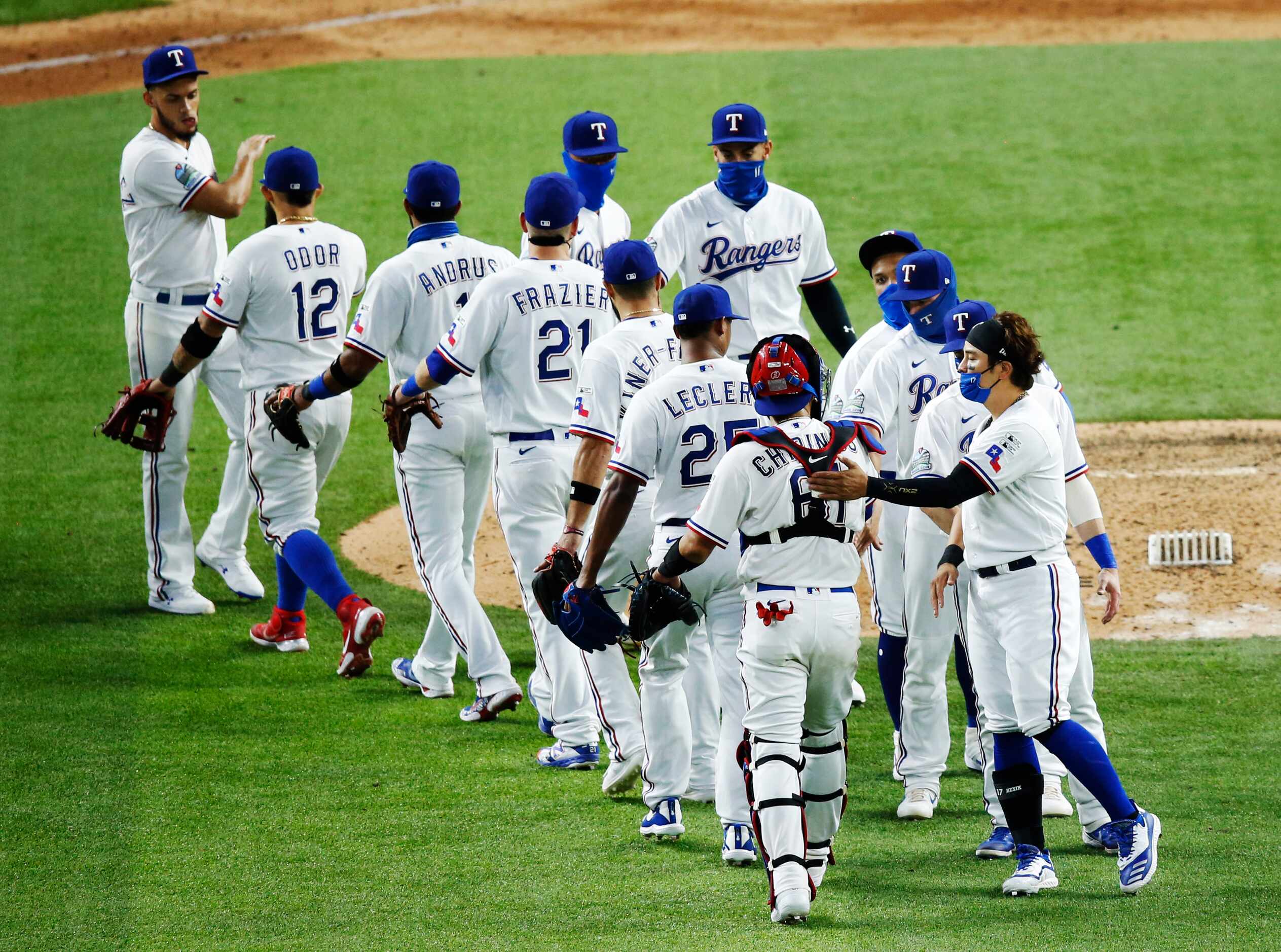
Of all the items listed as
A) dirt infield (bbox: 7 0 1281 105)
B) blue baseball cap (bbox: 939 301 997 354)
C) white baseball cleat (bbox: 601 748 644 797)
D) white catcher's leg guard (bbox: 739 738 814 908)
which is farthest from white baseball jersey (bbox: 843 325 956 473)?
dirt infield (bbox: 7 0 1281 105)

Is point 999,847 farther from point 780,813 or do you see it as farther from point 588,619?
point 588,619

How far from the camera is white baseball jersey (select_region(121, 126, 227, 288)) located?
691cm

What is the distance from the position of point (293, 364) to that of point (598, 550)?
2337 millimetres

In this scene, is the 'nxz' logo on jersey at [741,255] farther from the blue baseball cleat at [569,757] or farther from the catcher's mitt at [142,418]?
the catcher's mitt at [142,418]

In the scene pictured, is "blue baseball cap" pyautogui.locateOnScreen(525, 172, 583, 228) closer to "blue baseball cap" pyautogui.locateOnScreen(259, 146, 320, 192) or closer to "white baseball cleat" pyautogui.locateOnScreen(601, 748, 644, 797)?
"blue baseball cap" pyautogui.locateOnScreen(259, 146, 320, 192)

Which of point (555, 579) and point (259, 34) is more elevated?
point (259, 34)

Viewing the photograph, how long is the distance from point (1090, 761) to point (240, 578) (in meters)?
4.33

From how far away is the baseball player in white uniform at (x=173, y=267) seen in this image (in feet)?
22.7

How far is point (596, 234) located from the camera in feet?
20.0

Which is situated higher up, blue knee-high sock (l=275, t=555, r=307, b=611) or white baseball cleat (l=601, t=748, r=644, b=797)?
blue knee-high sock (l=275, t=555, r=307, b=611)

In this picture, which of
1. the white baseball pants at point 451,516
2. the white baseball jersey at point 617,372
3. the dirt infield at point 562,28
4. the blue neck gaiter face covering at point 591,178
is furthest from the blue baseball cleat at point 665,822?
the dirt infield at point 562,28

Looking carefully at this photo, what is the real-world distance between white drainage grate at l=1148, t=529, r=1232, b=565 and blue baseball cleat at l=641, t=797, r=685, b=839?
387 centimetres

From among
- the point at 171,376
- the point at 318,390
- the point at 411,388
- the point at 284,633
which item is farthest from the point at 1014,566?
the point at 171,376

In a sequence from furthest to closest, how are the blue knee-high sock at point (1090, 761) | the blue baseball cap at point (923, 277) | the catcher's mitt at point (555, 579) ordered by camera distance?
the blue baseball cap at point (923, 277)
the catcher's mitt at point (555, 579)
the blue knee-high sock at point (1090, 761)
